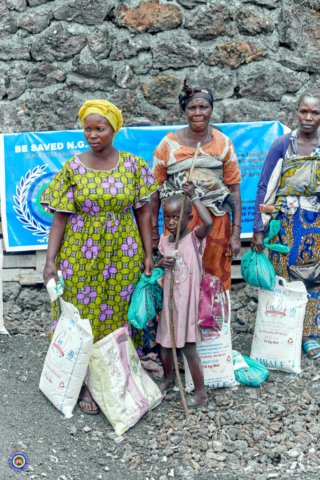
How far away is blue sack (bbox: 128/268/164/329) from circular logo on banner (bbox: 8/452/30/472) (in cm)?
100

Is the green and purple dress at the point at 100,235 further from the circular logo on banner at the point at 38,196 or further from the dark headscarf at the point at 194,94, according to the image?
the circular logo on banner at the point at 38,196

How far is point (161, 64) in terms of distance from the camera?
575cm

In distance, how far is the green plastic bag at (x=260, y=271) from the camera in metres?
4.97

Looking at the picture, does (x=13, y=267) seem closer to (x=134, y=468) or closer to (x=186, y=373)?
(x=186, y=373)

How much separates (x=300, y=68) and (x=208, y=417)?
9.66ft

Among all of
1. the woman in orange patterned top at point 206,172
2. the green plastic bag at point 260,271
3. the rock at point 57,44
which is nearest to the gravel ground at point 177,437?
the green plastic bag at point 260,271

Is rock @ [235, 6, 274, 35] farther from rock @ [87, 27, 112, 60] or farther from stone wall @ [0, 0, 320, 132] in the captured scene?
rock @ [87, 27, 112, 60]

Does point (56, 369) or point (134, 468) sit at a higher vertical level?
point (56, 369)

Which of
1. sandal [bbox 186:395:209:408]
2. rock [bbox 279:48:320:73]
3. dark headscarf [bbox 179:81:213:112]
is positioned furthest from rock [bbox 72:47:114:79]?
sandal [bbox 186:395:209:408]

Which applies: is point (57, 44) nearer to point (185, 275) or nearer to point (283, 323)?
point (185, 275)

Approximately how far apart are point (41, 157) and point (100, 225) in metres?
1.60

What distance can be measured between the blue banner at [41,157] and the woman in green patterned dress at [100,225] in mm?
1295

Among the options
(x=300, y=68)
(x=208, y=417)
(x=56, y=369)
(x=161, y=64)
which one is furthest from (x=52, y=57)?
(x=208, y=417)

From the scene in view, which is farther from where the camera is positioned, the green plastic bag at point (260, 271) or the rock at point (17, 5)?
the rock at point (17, 5)
